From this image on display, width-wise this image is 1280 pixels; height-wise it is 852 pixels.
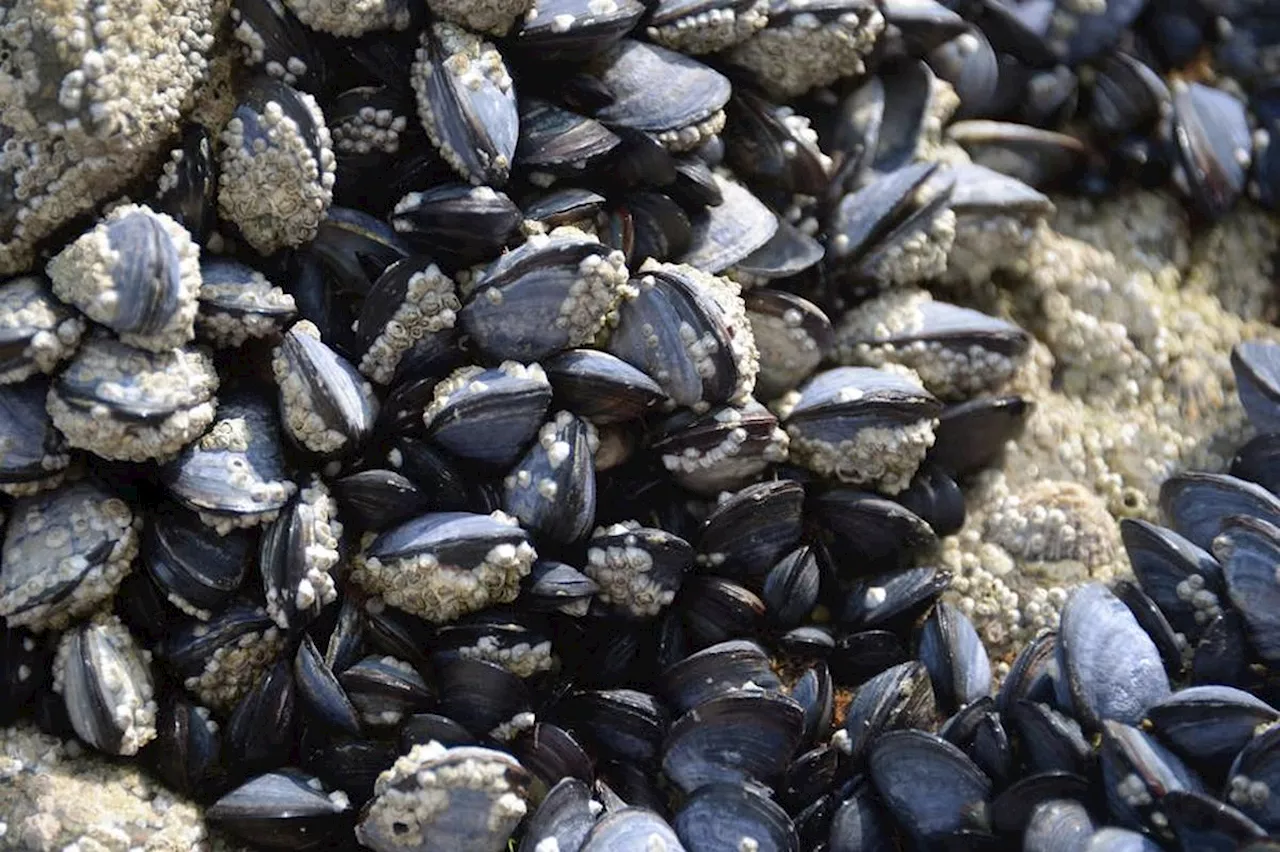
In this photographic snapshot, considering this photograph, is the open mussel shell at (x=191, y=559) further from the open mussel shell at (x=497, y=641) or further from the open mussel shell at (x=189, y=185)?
the open mussel shell at (x=189, y=185)

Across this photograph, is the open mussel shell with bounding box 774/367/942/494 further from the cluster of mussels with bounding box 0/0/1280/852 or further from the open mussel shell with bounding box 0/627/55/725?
the open mussel shell with bounding box 0/627/55/725

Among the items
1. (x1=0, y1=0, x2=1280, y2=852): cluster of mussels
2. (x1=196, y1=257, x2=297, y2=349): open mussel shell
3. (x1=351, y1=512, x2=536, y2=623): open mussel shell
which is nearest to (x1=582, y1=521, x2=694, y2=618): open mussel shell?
(x1=0, y1=0, x2=1280, y2=852): cluster of mussels

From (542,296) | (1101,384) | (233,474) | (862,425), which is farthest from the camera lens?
(1101,384)

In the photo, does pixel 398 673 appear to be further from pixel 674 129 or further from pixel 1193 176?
pixel 1193 176

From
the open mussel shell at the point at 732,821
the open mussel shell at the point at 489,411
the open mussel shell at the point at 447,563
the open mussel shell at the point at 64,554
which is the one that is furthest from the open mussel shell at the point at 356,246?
the open mussel shell at the point at 732,821

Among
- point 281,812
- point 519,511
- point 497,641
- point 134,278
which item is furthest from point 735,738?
point 134,278

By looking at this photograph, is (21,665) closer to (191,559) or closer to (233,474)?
(191,559)
